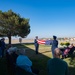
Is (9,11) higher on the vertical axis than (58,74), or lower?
higher

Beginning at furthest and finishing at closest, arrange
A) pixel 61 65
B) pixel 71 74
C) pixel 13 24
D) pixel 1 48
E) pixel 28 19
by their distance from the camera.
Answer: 1. pixel 28 19
2. pixel 13 24
3. pixel 1 48
4. pixel 71 74
5. pixel 61 65

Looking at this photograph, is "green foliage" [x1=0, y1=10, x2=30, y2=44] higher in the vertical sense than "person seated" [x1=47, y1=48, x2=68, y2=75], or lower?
higher

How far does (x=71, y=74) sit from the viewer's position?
31.7 ft

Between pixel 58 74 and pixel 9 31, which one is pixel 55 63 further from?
pixel 9 31

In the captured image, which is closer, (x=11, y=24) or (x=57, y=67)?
(x=57, y=67)

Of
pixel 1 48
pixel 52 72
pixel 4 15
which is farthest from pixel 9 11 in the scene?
pixel 52 72

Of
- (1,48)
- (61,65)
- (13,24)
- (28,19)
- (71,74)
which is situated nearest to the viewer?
(61,65)

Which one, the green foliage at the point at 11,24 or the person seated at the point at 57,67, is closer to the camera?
the person seated at the point at 57,67

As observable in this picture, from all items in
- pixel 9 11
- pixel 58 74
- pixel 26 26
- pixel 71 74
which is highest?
pixel 9 11

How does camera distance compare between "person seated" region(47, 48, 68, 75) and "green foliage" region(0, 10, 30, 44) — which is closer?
"person seated" region(47, 48, 68, 75)

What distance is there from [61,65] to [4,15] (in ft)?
140

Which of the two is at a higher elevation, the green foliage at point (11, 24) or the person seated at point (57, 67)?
the green foliage at point (11, 24)

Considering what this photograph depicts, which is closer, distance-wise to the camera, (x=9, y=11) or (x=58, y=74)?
(x=58, y=74)

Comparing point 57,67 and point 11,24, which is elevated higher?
point 11,24
